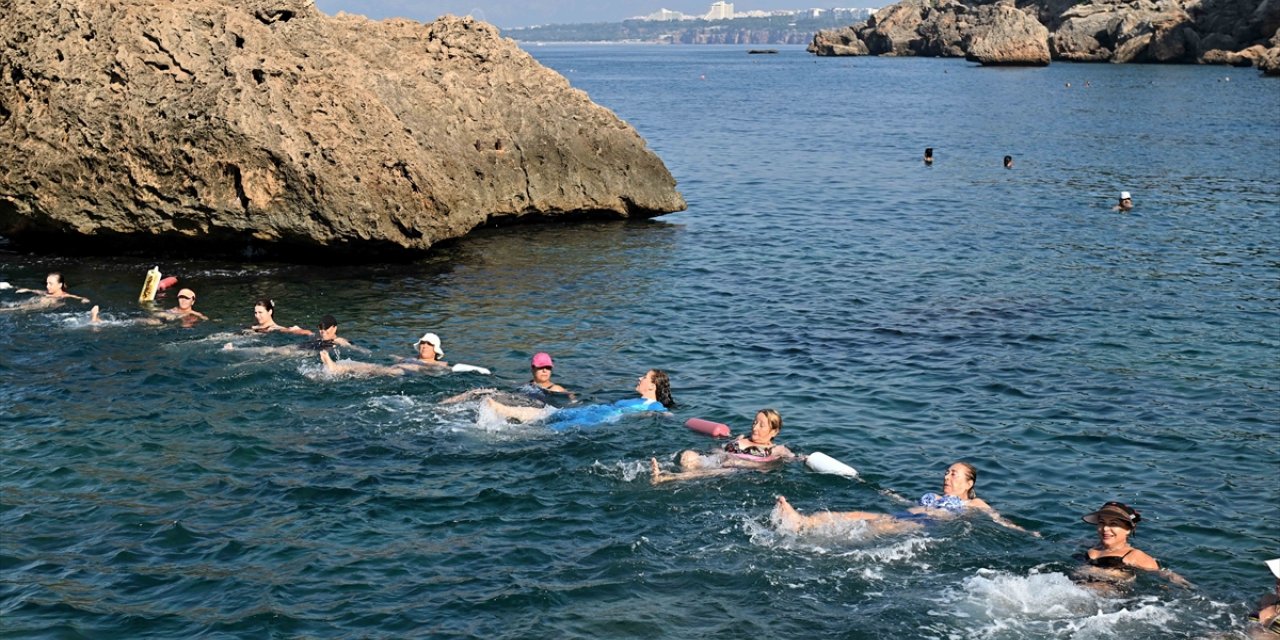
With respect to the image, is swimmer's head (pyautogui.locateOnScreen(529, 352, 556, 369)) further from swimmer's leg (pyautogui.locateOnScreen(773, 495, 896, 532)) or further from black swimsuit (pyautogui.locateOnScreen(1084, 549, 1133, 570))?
black swimsuit (pyautogui.locateOnScreen(1084, 549, 1133, 570))

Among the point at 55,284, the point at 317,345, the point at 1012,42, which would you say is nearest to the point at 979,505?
the point at 317,345

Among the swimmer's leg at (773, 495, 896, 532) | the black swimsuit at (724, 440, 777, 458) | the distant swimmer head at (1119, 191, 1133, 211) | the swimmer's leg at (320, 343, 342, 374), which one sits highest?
the distant swimmer head at (1119, 191, 1133, 211)

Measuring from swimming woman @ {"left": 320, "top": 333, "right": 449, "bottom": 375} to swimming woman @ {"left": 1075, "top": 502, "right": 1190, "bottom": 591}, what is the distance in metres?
11.3

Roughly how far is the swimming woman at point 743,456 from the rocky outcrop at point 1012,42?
133182 mm

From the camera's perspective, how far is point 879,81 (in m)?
124

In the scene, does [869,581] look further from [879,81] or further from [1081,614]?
[879,81]

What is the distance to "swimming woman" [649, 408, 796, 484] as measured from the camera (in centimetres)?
1639

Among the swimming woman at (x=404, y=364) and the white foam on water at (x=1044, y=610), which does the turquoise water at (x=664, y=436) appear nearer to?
the white foam on water at (x=1044, y=610)

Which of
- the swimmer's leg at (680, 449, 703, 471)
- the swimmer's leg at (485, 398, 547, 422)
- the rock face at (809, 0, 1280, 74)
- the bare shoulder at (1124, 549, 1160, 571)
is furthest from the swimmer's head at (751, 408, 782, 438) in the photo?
the rock face at (809, 0, 1280, 74)

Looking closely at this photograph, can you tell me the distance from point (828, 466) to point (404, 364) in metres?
8.22

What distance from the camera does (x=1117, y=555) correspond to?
13367 millimetres

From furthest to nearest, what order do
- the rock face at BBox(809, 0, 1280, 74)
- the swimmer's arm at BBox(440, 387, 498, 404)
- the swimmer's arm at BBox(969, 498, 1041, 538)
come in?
the rock face at BBox(809, 0, 1280, 74)
the swimmer's arm at BBox(440, 387, 498, 404)
the swimmer's arm at BBox(969, 498, 1041, 538)

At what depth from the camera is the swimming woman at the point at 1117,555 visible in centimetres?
1326

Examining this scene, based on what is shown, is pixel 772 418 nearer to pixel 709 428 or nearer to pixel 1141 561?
pixel 709 428
